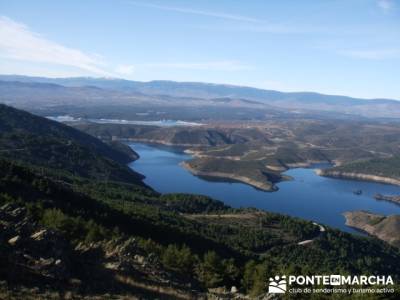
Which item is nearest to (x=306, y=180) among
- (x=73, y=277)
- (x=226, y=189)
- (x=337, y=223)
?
(x=226, y=189)

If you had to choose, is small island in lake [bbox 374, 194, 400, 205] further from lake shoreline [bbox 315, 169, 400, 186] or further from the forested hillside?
the forested hillside

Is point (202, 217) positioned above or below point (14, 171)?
below

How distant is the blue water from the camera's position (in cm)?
12431

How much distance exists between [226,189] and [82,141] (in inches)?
2315

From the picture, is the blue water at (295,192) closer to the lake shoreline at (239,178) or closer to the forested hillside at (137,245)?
the lake shoreline at (239,178)

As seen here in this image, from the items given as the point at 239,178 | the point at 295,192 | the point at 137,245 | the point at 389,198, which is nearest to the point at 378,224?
the point at 295,192

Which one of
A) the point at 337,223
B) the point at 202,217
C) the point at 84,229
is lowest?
the point at 337,223

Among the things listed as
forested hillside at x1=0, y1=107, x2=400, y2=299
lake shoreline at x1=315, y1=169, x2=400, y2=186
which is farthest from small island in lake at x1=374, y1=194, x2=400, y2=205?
forested hillside at x1=0, y1=107, x2=400, y2=299

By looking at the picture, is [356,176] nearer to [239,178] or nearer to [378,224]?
[239,178]

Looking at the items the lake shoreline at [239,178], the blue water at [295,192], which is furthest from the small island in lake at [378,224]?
the lake shoreline at [239,178]

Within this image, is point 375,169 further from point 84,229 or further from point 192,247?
point 84,229

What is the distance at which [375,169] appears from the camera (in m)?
195

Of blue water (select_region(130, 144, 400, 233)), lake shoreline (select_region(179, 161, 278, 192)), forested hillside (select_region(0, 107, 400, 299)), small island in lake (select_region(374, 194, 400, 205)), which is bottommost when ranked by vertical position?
small island in lake (select_region(374, 194, 400, 205))

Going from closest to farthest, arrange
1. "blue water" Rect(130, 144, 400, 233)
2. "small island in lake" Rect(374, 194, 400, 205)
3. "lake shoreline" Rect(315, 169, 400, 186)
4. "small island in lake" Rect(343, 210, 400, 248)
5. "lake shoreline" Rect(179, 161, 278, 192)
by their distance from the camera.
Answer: "small island in lake" Rect(343, 210, 400, 248), "blue water" Rect(130, 144, 400, 233), "lake shoreline" Rect(179, 161, 278, 192), "small island in lake" Rect(374, 194, 400, 205), "lake shoreline" Rect(315, 169, 400, 186)
